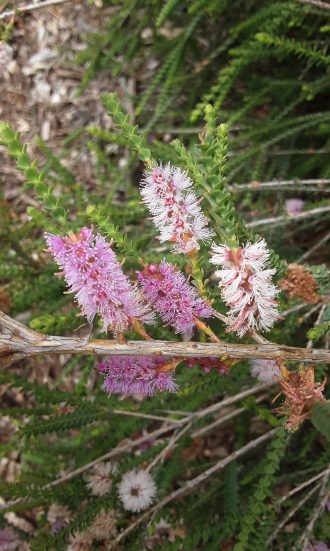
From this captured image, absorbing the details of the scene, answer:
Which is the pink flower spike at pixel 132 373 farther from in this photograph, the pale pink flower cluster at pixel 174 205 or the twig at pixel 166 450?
the twig at pixel 166 450

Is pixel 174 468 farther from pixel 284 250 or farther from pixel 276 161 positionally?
pixel 276 161

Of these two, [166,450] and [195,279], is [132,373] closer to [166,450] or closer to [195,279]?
[195,279]

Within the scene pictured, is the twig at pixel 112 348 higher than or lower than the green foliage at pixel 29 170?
lower

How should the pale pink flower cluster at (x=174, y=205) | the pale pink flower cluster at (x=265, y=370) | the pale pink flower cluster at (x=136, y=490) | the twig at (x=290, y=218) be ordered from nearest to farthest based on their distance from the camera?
1. the pale pink flower cluster at (x=174, y=205)
2. the pale pink flower cluster at (x=265, y=370)
3. the pale pink flower cluster at (x=136, y=490)
4. the twig at (x=290, y=218)

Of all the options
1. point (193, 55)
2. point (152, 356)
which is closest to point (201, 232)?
point (152, 356)

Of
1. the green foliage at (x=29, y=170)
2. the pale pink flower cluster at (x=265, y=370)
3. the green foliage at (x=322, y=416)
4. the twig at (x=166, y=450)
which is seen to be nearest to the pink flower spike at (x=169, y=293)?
the green foliage at (x=29, y=170)

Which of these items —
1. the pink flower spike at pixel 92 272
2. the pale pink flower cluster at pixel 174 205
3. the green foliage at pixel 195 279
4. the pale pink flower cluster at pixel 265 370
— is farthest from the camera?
the pale pink flower cluster at pixel 265 370
